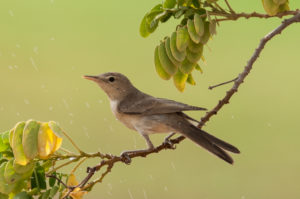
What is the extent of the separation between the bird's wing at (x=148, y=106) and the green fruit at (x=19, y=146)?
3.53 ft

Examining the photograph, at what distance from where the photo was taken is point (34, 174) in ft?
5.65

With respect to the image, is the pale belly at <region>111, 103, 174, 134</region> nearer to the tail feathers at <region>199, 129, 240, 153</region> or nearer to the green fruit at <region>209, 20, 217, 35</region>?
the tail feathers at <region>199, 129, 240, 153</region>

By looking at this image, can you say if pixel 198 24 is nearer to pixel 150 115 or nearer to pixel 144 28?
pixel 144 28

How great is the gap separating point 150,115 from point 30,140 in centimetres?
→ 135

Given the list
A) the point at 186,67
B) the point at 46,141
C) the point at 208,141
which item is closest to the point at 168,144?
the point at 208,141

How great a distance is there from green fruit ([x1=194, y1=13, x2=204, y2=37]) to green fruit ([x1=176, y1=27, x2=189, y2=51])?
2.5 inches

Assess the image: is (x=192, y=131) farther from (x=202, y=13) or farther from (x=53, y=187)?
(x=53, y=187)

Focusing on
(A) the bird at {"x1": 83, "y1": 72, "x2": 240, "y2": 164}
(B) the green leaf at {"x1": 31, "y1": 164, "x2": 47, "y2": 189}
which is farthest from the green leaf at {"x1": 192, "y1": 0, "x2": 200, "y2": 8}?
(B) the green leaf at {"x1": 31, "y1": 164, "x2": 47, "y2": 189}

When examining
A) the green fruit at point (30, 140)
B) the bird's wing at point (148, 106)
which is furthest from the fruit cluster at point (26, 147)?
the bird's wing at point (148, 106)

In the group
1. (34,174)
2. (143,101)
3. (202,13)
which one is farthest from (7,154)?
(143,101)

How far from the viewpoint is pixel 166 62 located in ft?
6.11

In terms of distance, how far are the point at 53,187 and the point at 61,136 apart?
0.27 meters

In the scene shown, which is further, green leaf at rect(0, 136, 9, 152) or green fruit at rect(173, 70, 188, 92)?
green fruit at rect(173, 70, 188, 92)

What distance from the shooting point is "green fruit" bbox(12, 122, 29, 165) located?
154 cm
